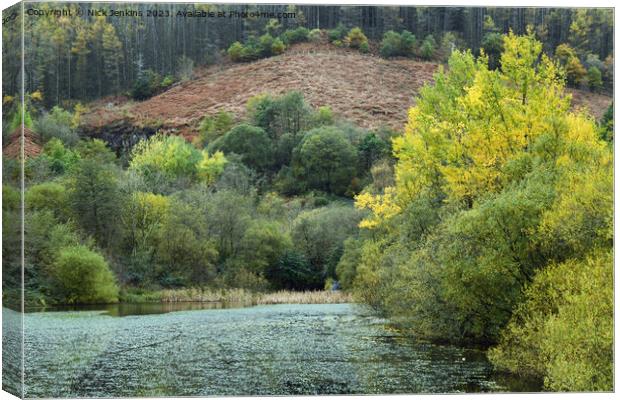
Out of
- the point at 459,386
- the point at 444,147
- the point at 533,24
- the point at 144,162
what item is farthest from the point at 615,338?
the point at 144,162

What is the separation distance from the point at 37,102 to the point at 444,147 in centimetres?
837

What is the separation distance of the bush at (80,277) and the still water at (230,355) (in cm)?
31

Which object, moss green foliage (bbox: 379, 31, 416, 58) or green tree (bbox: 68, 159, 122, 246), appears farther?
green tree (bbox: 68, 159, 122, 246)

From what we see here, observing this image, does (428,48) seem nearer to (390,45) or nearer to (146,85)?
(390,45)

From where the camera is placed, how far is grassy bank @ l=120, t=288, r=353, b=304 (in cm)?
1831

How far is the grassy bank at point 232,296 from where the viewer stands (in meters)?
18.3

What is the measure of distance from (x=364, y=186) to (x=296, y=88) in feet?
7.37

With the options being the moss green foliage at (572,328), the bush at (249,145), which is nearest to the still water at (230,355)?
the moss green foliage at (572,328)

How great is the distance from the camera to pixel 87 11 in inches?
614

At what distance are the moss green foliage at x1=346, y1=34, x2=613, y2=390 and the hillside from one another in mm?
667

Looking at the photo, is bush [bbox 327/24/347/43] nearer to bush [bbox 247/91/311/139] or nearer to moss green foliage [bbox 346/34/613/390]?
bush [bbox 247/91/311/139]

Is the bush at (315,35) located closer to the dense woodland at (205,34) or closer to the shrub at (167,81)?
the dense woodland at (205,34)

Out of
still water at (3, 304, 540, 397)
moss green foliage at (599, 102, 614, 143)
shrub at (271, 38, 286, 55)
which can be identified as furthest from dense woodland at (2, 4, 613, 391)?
still water at (3, 304, 540, 397)

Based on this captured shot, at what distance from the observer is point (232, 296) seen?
747 inches
